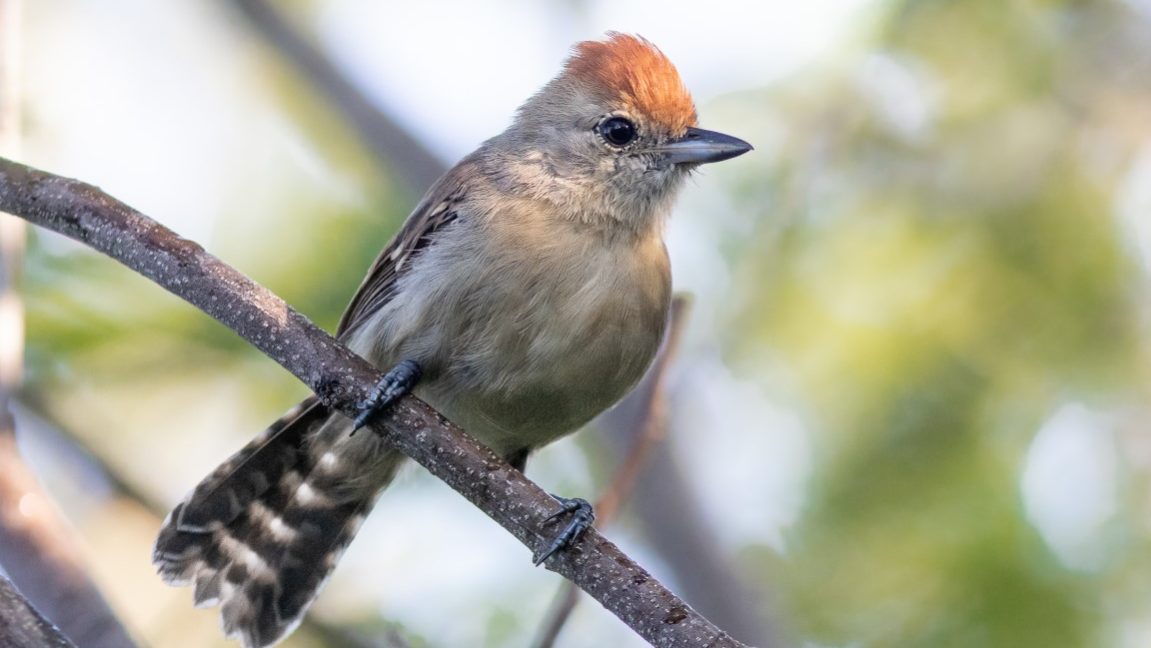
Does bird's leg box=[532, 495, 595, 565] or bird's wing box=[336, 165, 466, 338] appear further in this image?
bird's wing box=[336, 165, 466, 338]

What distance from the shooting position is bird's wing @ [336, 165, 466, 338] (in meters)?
5.51

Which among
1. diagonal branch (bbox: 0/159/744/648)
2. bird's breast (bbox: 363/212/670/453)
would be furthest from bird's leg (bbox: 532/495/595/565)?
bird's breast (bbox: 363/212/670/453)

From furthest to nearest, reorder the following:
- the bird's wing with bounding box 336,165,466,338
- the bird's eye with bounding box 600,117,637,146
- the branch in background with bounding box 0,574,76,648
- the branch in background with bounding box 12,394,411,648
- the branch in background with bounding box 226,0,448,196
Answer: the branch in background with bounding box 226,0,448,196 < the branch in background with bounding box 12,394,411,648 < the bird's eye with bounding box 600,117,637,146 < the bird's wing with bounding box 336,165,466,338 < the branch in background with bounding box 0,574,76,648

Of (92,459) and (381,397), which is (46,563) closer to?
(381,397)

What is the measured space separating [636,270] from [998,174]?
9.55 feet

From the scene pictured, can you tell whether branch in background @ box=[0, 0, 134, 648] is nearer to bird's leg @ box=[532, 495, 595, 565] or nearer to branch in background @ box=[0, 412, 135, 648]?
branch in background @ box=[0, 412, 135, 648]

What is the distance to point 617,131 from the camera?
18.9 ft

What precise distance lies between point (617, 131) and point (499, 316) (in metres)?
1.18

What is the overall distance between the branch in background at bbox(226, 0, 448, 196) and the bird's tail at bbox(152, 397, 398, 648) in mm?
2535

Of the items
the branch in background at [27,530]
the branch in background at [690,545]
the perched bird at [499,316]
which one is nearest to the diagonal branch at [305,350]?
the perched bird at [499,316]

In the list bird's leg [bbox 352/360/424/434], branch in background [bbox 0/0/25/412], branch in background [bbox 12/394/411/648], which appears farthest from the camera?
Answer: branch in background [bbox 12/394/411/648]

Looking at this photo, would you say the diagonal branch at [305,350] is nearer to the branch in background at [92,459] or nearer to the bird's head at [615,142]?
the bird's head at [615,142]

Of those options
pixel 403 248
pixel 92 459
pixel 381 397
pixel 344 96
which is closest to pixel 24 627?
pixel 381 397

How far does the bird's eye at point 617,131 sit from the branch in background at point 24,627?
3.26 meters
